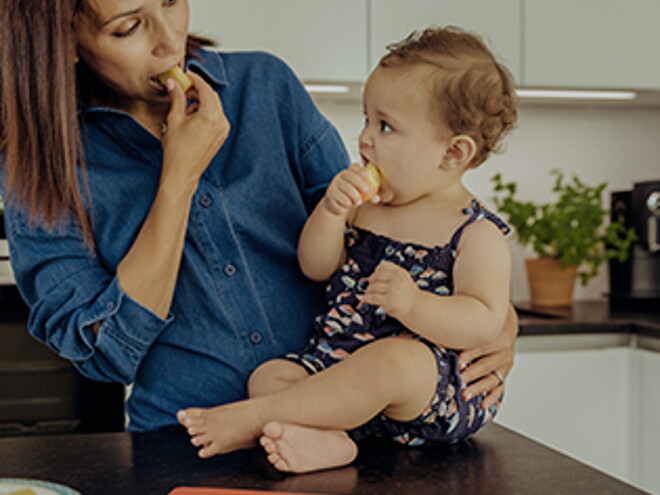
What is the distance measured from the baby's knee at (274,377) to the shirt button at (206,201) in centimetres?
23

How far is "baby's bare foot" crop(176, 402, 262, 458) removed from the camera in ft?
2.74

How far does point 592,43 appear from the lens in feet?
7.79

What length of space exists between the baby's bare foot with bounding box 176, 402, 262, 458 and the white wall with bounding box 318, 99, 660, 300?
6.23 ft

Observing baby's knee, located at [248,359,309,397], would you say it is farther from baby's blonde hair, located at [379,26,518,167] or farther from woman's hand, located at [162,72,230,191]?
baby's blonde hair, located at [379,26,518,167]

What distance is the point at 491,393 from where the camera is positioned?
3.12 ft

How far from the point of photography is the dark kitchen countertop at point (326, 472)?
753 mm

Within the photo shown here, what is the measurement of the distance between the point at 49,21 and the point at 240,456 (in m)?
0.55

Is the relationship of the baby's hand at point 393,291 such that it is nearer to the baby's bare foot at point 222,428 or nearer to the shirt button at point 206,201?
the baby's bare foot at point 222,428

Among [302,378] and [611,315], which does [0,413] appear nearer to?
[302,378]

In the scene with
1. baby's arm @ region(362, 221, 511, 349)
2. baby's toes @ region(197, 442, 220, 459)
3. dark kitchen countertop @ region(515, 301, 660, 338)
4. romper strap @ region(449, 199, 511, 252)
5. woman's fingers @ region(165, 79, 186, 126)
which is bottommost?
dark kitchen countertop @ region(515, 301, 660, 338)

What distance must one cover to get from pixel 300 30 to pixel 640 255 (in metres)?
1.27

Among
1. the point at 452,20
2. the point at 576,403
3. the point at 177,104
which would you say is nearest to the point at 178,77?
the point at 177,104

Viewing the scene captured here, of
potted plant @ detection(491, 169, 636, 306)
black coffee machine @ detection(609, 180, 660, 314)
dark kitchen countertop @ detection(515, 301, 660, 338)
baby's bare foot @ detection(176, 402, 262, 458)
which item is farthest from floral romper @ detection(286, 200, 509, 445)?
black coffee machine @ detection(609, 180, 660, 314)

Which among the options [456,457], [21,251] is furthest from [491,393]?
[21,251]
